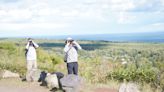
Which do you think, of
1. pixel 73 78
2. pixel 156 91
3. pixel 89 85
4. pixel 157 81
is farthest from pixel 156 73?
pixel 73 78

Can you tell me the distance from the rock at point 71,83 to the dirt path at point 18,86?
1.76 meters

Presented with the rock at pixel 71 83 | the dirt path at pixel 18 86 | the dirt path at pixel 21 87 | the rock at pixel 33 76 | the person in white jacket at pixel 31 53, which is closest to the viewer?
the rock at pixel 71 83

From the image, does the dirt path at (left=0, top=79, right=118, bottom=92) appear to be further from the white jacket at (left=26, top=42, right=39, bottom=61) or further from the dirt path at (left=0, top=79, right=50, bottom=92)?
the white jacket at (left=26, top=42, right=39, bottom=61)

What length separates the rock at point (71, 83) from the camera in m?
15.8

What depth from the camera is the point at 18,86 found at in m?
19.5

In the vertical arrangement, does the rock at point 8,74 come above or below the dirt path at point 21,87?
above

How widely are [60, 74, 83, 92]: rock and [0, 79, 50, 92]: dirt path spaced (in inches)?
69.1

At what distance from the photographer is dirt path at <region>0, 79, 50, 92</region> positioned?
18.2m

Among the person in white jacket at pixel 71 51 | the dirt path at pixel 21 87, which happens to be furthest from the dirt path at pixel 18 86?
the person in white jacket at pixel 71 51

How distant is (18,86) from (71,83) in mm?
4501

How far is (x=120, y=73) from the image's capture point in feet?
64.8

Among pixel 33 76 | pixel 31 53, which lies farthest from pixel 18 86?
pixel 31 53

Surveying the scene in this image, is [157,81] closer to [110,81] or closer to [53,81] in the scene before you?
[110,81]

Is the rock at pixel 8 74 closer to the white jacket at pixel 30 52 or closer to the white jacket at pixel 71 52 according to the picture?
the white jacket at pixel 30 52
